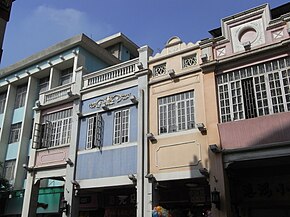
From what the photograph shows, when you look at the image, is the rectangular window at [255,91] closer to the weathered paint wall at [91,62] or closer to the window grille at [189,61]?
the window grille at [189,61]

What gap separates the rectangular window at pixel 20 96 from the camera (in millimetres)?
22875

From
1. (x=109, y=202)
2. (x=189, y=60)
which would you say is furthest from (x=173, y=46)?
(x=109, y=202)

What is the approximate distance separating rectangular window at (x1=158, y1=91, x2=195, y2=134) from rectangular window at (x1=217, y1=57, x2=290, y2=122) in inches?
49.0

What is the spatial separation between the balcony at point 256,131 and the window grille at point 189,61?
3.01m

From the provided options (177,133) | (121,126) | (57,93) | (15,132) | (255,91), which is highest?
(57,93)

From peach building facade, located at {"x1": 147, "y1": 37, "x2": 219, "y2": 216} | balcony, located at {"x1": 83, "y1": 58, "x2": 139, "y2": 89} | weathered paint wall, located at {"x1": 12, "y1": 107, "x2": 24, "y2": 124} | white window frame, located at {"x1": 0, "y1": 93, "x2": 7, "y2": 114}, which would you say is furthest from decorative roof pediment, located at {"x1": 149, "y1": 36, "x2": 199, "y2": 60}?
white window frame, located at {"x1": 0, "y1": 93, "x2": 7, "y2": 114}

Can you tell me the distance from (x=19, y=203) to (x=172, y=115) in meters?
11.8

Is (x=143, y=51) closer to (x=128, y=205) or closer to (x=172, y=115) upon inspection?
(x=172, y=115)

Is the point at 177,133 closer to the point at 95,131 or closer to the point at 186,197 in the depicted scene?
the point at 186,197

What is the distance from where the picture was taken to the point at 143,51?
1465cm

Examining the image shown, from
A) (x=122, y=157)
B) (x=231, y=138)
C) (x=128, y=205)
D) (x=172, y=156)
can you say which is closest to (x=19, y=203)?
(x=128, y=205)

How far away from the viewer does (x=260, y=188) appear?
12.1 meters

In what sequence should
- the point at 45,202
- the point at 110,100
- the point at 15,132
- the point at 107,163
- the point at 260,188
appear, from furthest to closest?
the point at 15,132
the point at 45,202
the point at 110,100
the point at 107,163
the point at 260,188

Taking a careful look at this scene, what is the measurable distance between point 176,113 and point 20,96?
14.5m
